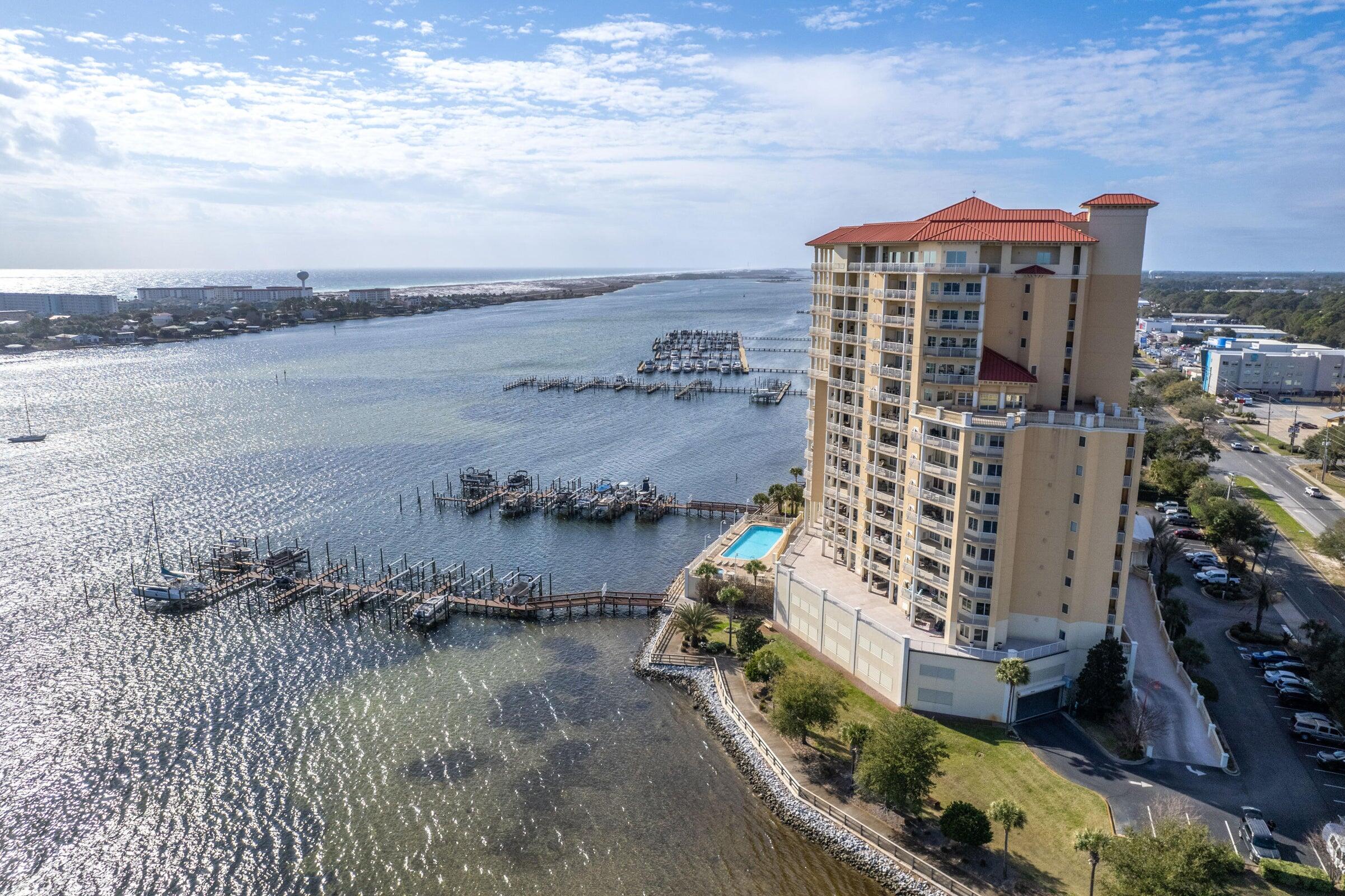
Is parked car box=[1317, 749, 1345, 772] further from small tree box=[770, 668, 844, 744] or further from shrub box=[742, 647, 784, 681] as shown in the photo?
shrub box=[742, 647, 784, 681]

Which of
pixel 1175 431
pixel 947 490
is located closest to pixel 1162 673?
pixel 947 490

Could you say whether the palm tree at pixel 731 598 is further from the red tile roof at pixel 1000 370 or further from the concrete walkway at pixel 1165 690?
the concrete walkway at pixel 1165 690

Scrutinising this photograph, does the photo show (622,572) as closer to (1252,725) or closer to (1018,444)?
(1018,444)

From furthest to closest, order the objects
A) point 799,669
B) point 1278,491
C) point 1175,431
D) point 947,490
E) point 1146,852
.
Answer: point 1175,431, point 1278,491, point 799,669, point 947,490, point 1146,852

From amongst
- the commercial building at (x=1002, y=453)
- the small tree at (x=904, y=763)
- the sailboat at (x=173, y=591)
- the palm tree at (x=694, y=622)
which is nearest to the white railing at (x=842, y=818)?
the small tree at (x=904, y=763)

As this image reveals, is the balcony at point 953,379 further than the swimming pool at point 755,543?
No
